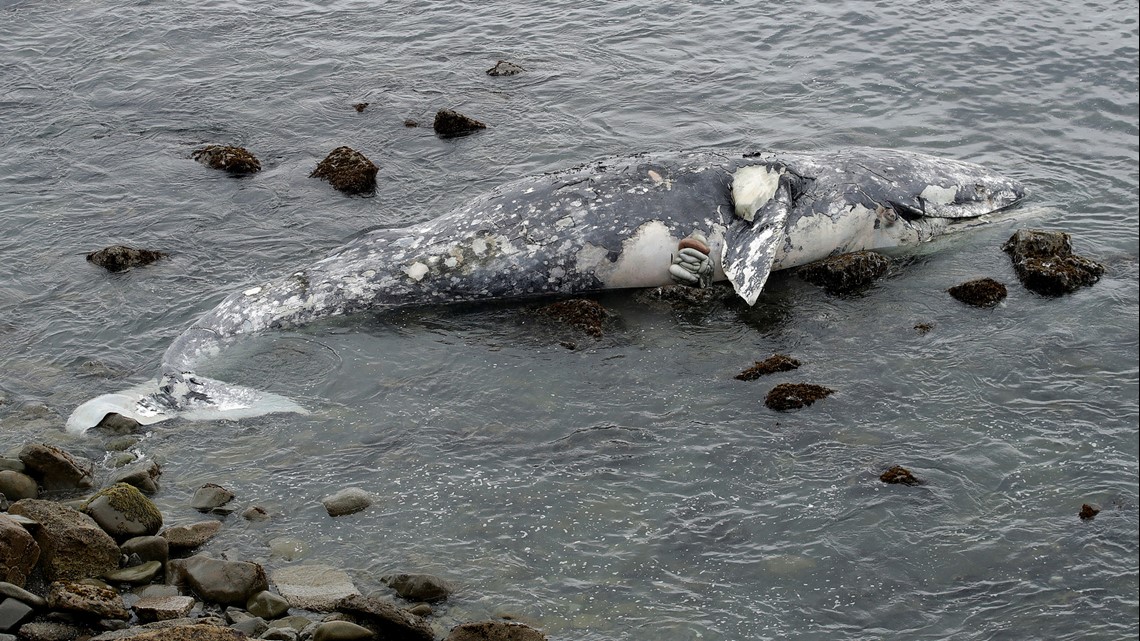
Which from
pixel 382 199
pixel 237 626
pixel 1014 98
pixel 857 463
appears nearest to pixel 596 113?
pixel 382 199

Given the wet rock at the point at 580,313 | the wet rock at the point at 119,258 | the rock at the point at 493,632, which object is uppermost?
the wet rock at the point at 119,258

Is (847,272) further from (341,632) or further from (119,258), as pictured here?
(119,258)

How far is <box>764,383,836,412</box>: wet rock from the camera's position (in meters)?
9.19

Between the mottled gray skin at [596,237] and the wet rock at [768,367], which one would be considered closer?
the wet rock at [768,367]

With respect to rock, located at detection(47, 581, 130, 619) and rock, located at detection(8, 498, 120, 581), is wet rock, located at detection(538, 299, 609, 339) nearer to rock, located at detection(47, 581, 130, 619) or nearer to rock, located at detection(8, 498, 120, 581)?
rock, located at detection(8, 498, 120, 581)

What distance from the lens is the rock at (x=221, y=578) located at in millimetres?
7219

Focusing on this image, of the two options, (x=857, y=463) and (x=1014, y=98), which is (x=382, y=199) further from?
(x=1014, y=98)

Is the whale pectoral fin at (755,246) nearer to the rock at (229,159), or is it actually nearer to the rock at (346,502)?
the rock at (346,502)

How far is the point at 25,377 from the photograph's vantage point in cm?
988

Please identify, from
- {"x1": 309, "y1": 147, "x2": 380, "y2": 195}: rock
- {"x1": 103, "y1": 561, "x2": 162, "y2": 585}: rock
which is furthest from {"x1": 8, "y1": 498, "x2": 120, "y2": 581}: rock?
{"x1": 309, "y1": 147, "x2": 380, "y2": 195}: rock

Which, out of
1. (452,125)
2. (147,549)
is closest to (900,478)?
(147,549)

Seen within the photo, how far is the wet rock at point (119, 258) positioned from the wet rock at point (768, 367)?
20.6 ft

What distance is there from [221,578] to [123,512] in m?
1.00

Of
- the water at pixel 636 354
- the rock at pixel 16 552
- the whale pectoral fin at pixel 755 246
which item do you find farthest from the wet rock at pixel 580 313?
the rock at pixel 16 552
